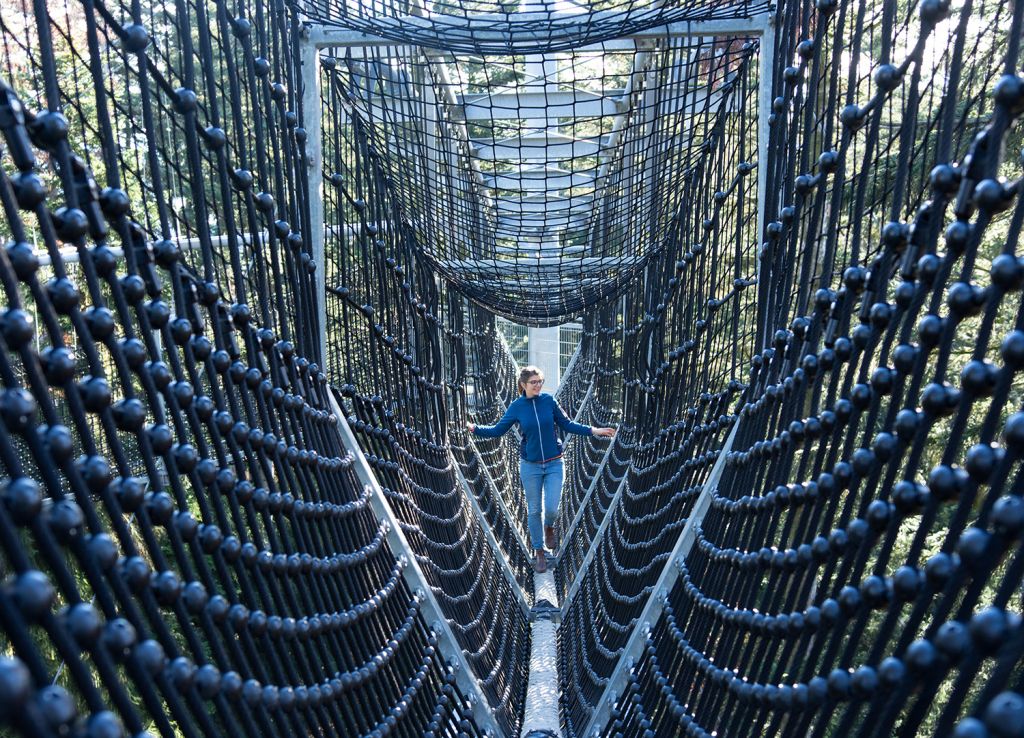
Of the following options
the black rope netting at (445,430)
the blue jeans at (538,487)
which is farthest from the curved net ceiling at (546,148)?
the blue jeans at (538,487)

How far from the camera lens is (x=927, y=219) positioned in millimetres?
1395

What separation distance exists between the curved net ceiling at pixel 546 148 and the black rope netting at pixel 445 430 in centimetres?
6

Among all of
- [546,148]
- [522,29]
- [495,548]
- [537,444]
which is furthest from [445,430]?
[522,29]

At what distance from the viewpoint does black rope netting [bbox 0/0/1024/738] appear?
1.03 metres

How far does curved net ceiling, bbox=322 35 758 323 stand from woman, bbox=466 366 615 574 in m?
0.51

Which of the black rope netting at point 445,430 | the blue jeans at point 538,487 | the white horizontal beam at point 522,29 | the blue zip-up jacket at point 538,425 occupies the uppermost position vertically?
the white horizontal beam at point 522,29

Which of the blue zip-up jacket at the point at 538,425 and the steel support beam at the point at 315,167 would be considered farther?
the blue zip-up jacket at the point at 538,425

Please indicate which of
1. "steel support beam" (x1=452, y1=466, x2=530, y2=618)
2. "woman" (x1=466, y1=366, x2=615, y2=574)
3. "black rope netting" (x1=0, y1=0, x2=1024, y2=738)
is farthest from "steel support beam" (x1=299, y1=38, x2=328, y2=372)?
Answer: "woman" (x1=466, y1=366, x2=615, y2=574)

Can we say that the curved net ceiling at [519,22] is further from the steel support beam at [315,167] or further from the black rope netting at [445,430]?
the steel support beam at [315,167]

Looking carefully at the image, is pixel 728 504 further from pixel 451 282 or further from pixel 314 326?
pixel 451 282

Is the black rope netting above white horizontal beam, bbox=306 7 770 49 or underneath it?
underneath

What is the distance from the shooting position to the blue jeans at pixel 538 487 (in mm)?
4508

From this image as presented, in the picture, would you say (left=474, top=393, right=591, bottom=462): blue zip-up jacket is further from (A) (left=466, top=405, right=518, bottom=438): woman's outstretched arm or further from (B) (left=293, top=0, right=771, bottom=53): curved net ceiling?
(B) (left=293, top=0, right=771, bottom=53): curved net ceiling

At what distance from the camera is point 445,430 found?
347 centimetres
